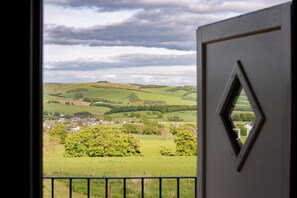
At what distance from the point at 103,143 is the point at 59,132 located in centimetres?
60

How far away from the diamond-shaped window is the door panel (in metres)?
0.02

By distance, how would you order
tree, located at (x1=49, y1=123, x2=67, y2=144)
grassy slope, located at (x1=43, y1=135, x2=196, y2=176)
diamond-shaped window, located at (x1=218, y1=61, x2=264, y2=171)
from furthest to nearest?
grassy slope, located at (x1=43, y1=135, x2=196, y2=176) → tree, located at (x1=49, y1=123, x2=67, y2=144) → diamond-shaped window, located at (x1=218, y1=61, x2=264, y2=171)

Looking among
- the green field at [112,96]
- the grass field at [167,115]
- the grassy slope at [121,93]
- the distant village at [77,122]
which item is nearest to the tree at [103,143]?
the distant village at [77,122]

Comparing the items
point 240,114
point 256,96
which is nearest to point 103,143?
point 240,114

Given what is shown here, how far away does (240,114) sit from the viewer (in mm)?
1893

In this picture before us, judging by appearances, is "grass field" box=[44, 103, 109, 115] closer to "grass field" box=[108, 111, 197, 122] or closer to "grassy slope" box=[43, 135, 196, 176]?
"grass field" box=[108, 111, 197, 122]

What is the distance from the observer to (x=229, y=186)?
1.94 meters

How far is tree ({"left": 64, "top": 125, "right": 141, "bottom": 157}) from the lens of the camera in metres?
5.34

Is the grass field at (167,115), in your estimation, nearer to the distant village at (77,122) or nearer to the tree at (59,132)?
the distant village at (77,122)

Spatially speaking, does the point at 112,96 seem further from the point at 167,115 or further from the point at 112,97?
the point at 167,115

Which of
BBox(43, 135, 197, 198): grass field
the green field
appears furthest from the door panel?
BBox(43, 135, 197, 198): grass field

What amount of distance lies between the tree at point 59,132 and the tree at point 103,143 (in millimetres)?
186
